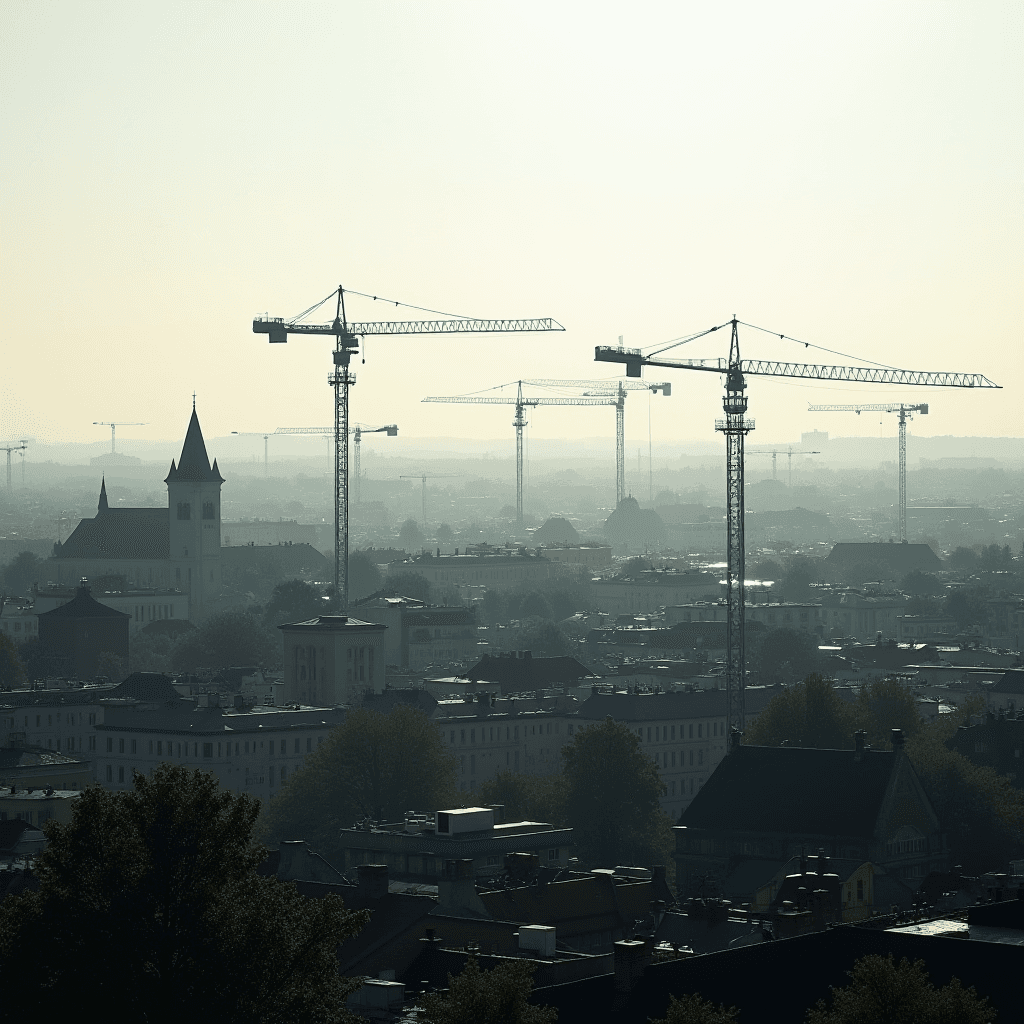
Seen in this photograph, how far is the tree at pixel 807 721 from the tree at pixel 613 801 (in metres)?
5.54

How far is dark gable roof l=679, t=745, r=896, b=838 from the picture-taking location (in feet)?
218

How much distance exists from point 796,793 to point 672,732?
3191 centimetres

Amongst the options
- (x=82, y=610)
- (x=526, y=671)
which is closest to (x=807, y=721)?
(x=526, y=671)

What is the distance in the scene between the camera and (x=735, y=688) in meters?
99.5

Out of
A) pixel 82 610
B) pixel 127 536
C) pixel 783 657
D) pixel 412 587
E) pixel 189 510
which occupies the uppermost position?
pixel 189 510

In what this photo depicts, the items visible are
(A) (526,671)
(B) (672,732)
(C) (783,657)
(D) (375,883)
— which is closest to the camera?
(D) (375,883)

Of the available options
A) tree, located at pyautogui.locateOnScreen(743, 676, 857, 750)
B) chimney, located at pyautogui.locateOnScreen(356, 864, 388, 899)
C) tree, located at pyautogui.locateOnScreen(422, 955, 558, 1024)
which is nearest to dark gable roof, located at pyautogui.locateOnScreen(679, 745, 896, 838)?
tree, located at pyautogui.locateOnScreen(743, 676, 857, 750)

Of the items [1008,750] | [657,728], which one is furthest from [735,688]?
[1008,750]

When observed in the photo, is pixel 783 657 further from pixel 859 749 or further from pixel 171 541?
pixel 859 749

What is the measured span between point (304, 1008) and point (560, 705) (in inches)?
2914

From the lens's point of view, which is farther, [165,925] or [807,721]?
[807,721]

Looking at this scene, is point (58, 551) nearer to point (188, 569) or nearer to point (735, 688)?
point (188, 569)

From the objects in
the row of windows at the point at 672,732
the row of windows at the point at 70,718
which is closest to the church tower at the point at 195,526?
the row of windows at the point at 70,718

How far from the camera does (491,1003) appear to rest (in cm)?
3344
